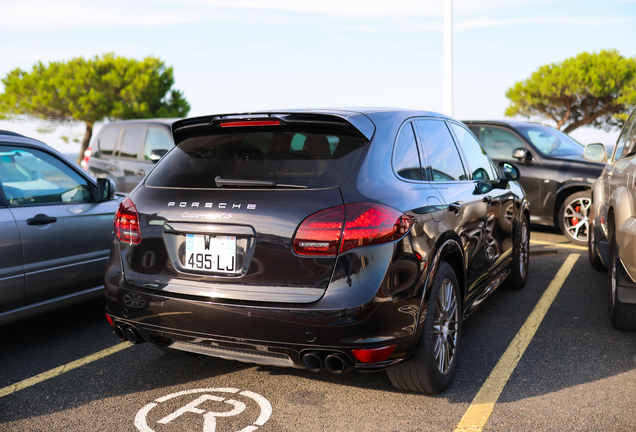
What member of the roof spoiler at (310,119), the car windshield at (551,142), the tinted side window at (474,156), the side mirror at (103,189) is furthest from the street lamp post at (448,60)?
the roof spoiler at (310,119)

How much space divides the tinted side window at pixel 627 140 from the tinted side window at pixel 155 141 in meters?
6.37

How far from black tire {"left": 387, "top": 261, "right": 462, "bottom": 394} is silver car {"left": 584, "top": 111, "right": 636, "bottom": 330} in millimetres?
1224

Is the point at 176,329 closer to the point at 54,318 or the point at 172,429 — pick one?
the point at 172,429

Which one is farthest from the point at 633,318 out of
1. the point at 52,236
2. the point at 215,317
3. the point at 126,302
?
the point at 52,236

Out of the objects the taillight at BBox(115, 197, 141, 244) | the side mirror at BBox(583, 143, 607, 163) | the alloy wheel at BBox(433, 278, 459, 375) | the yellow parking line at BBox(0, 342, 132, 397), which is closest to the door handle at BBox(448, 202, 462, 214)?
the alloy wheel at BBox(433, 278, 459, 375)

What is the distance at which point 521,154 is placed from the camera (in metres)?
8.72

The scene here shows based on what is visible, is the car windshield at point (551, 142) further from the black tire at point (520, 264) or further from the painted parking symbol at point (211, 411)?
the painted parking symbol at point (211, 411)

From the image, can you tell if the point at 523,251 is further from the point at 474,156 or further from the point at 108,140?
the point at 108,140

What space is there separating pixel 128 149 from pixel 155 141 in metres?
0.74

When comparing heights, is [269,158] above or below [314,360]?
above

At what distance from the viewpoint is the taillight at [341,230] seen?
9.15 ft

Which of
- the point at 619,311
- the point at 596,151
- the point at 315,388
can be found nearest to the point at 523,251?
the point at 596,151

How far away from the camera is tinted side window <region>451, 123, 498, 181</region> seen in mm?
4504

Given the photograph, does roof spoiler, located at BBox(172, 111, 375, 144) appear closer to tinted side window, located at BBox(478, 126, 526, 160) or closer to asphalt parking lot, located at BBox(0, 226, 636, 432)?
asphalt parking lot, located at BBox(0, 226, 636, 432)
